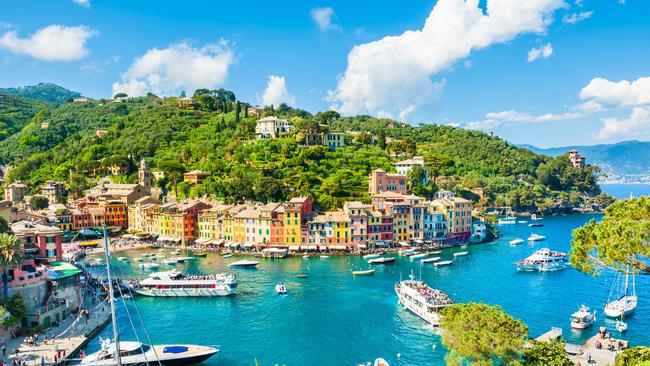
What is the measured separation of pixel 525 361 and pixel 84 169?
11885cm

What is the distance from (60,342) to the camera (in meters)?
35.2

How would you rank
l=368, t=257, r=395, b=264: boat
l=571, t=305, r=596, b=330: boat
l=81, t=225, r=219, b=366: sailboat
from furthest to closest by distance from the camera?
l=368, t=257, r=395, b=264: boat → l=571, t=305, r=596, b=330: boat → l=81, t=225, r=219, b=366: sailboat

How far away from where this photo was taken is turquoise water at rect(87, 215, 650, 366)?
118 feet

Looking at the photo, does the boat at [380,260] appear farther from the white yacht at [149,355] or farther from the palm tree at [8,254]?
the palm tree at [8,254]

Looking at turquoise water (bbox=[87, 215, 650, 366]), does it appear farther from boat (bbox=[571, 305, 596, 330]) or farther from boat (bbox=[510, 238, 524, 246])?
boat (bbox=[510, 238, 524, 246])

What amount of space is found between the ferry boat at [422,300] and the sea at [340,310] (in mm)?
834

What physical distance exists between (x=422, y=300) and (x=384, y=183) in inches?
2098

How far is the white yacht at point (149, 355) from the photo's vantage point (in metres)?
31.2

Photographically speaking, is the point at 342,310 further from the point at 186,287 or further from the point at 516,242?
the point at 516,242

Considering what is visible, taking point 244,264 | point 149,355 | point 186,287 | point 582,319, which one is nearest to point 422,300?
point 582,319

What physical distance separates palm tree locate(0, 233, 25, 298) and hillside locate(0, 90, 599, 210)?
54.4m

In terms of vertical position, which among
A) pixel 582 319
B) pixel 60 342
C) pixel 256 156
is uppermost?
pixel 256 156

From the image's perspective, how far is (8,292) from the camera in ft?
122

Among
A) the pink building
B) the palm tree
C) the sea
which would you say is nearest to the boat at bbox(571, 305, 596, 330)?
the sea
